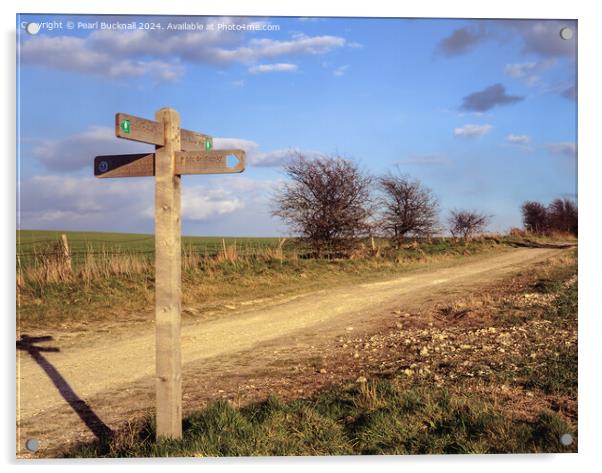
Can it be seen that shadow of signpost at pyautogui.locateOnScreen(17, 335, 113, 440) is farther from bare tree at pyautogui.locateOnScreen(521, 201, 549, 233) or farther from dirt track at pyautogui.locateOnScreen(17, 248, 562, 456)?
bare tree at pyautogui.locateOnScreen(521, 201, 549, 233)

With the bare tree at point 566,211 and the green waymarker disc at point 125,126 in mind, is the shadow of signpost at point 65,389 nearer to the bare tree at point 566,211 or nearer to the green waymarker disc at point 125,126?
the green waymarker disc at point 125,126

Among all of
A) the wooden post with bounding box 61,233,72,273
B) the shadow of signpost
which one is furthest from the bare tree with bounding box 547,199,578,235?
the wooden post with bounding box 61,233,72,273

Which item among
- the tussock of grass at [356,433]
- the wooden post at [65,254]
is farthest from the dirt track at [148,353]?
the wooden post at [65,254]

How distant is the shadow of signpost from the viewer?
5.25 m

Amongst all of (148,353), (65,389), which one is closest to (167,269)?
(65,389)

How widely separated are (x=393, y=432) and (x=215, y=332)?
189 inches

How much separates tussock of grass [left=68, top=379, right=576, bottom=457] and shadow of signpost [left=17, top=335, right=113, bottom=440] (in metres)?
0.47

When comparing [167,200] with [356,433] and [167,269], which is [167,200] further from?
[356,433]

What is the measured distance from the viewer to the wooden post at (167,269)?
14.0 feet

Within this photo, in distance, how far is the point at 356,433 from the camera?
183 inches

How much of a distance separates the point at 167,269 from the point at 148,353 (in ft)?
12.6

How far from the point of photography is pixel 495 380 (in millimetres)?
5559

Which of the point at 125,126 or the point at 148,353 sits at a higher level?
the point at 125,126

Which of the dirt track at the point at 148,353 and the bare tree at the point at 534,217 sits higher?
the bare tree at the point at 534,217
